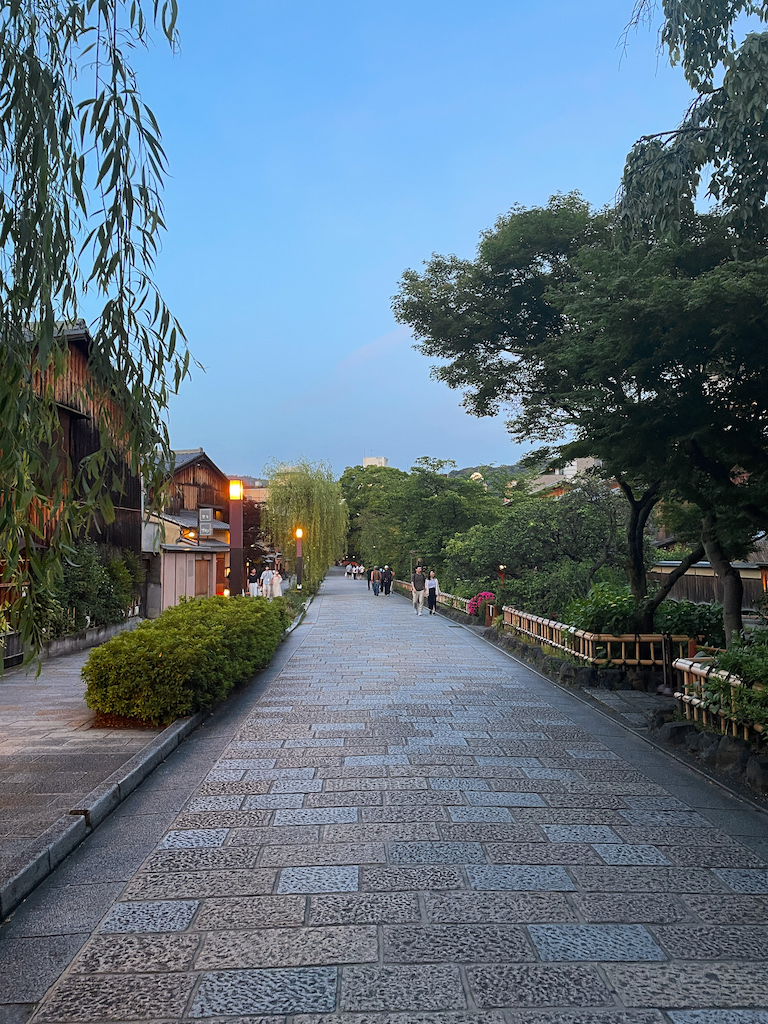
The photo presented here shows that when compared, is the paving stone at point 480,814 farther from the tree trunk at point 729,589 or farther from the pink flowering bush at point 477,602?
the pink flowering bush at point 477,602

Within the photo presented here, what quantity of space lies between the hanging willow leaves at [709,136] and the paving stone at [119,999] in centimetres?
672

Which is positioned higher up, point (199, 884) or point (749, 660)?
point (749, 660)

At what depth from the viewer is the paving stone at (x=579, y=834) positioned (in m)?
4.90

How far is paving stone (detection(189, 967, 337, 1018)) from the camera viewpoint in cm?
299

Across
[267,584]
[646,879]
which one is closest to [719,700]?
[646,879]

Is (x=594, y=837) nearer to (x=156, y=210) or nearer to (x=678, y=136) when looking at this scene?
(x=156, y=210)

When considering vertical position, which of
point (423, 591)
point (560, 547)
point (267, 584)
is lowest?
point (423, 591)

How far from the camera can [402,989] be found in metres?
3.11

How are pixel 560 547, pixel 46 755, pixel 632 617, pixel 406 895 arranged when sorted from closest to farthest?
pixel 406 895
pixel 46 755
pixel 632 617
pixel 560 547

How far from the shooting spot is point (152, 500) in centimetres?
396

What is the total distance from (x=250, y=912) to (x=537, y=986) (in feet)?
4.75

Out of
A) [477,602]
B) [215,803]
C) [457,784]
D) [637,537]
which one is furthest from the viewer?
[477,602]

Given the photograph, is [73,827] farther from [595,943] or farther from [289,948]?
[595,943]

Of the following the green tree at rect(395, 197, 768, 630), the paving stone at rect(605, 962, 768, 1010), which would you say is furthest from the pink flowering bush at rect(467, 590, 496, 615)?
the paving stone at rect(605, 962, 768, 1010)
